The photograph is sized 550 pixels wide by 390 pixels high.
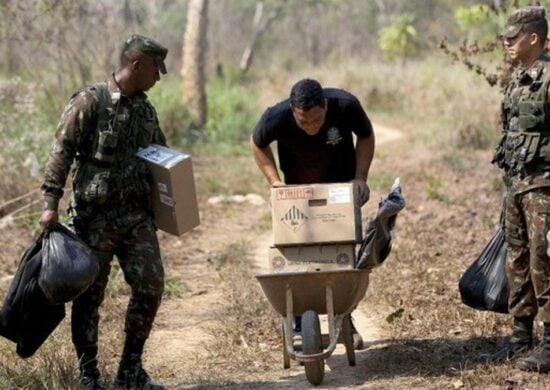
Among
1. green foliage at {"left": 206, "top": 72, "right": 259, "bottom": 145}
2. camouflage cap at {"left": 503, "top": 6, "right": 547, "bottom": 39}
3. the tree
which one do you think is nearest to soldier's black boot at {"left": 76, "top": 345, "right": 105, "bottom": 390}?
camouflage cap at {"left": 503, "top": 6, "right": 547, "bottom": 39}

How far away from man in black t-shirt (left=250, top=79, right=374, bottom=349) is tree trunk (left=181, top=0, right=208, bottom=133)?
13260mm

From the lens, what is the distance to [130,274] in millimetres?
5590

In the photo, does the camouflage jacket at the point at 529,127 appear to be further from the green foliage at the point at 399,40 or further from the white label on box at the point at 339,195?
the green foliage at the point at 399,40

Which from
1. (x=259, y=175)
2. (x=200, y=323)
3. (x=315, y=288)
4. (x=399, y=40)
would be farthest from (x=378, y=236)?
(x=399, y=40)

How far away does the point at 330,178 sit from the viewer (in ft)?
20.7

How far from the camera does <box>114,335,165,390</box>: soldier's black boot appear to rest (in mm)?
5641

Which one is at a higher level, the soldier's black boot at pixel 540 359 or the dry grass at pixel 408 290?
the soldier's black boot at pixel 540 359

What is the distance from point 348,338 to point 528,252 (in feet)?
3.95

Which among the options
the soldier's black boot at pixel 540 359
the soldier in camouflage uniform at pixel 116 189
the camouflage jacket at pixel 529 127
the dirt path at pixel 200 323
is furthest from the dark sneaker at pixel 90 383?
the camouflage jacket at pixel 529 127

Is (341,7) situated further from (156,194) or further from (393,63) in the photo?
(156,194)

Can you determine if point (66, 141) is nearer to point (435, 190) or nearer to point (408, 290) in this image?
point (408, 290)

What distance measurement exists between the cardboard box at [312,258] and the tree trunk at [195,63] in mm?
13741

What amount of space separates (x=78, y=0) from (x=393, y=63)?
1637 centimetres

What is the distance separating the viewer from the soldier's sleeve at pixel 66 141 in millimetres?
5395
